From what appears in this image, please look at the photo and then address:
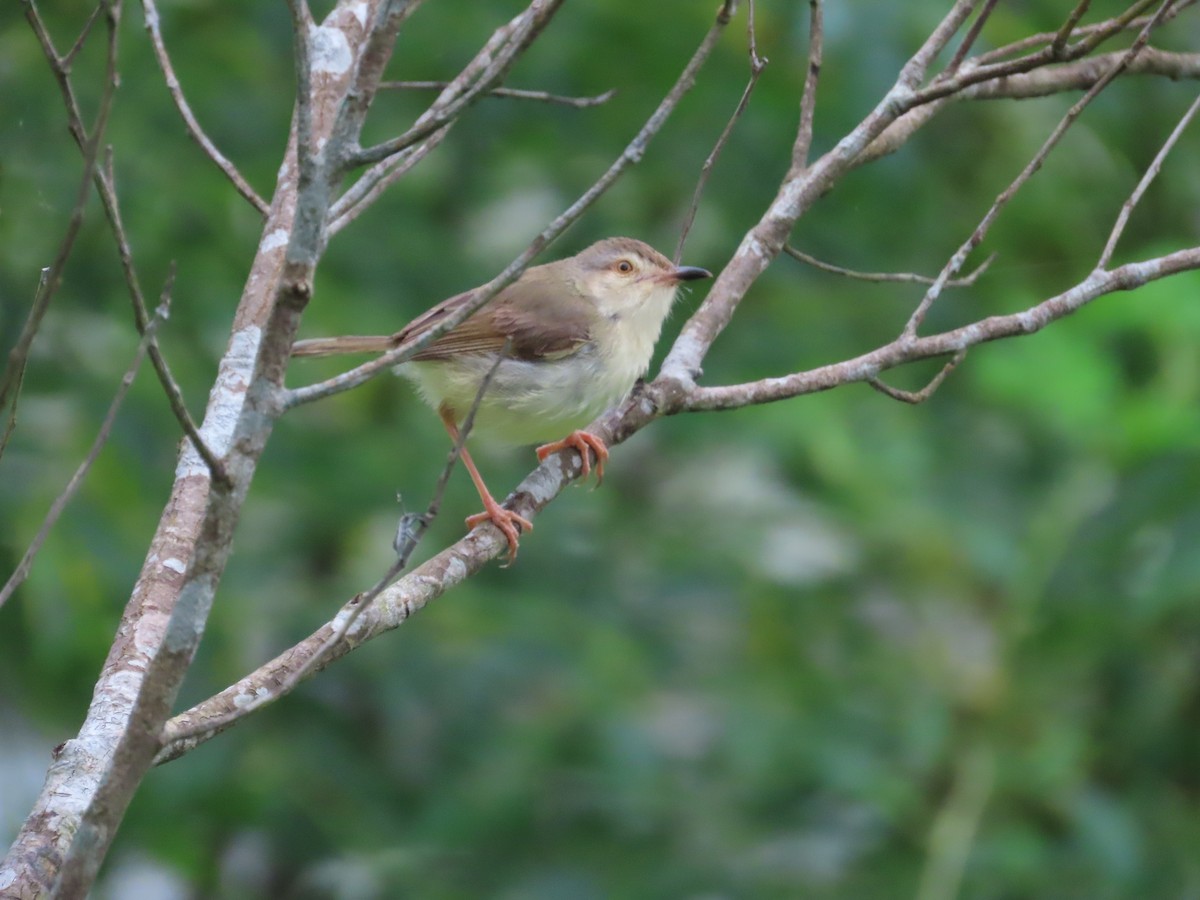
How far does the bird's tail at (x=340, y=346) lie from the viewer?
4.43 meters

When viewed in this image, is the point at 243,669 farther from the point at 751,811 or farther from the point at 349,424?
the point at 751,811

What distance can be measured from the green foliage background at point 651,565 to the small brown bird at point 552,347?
756 mm

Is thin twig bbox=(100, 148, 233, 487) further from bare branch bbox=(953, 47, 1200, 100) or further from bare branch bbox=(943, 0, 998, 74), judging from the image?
bare branch bbox=(953, 47, 1200, 100)

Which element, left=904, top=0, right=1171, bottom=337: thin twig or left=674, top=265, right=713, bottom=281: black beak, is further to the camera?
left=674, top=265, right=713, bottom=281: black beak

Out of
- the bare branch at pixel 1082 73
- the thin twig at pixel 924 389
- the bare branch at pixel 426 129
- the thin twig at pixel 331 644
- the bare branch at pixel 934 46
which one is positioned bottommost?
the thin twig at pixel 331 644

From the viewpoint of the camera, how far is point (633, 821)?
16.4 feet

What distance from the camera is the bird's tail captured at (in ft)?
14.5

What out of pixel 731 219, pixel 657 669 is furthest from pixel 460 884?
pixel 731 219

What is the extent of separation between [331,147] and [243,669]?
11.6ft

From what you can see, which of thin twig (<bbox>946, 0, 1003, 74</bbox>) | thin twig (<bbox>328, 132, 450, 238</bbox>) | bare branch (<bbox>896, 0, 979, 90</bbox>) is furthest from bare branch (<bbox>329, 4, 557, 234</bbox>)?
thin twig (<bbox>946, 0, 1003, 74</bbox>)

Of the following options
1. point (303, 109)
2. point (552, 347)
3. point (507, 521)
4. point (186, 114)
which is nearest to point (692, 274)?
point (552, 347)

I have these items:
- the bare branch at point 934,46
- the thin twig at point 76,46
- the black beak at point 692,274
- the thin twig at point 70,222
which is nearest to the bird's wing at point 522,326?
the black beak at point 692,274

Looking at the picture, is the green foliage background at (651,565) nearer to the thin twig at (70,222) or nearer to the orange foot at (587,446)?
the orange foot at (587,446)

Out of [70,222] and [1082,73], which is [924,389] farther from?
[70,222]
